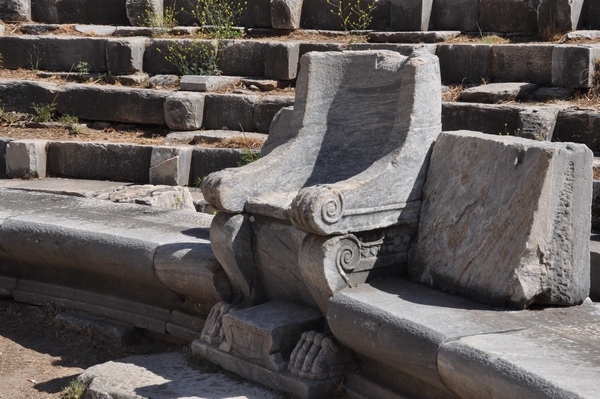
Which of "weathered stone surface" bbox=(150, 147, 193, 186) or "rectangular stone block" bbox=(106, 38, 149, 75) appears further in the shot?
"rectangular stone block" bbox=(106, 38, 149, 75)

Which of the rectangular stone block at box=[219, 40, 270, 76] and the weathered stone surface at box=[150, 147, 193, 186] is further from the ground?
the rectangular stone block at box=[219, 40, 270, 76]

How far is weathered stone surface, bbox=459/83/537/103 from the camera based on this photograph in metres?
8.08

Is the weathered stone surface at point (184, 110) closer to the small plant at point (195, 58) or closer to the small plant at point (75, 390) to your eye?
the small plant at point (195, 58)

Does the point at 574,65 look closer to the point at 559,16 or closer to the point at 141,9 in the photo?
the point at 559,16

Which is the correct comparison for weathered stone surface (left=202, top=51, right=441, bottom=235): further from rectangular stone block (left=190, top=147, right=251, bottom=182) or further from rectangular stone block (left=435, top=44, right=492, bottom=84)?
rectangular stone block (left=435, top=44, right=492, bottom=84)

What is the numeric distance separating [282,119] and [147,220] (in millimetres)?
1262

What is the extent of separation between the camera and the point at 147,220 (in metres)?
6.04

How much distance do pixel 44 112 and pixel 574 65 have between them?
561 cm

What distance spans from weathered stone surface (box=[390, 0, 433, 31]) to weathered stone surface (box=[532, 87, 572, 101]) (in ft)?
6.50

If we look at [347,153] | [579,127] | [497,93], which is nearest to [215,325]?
[347,153]

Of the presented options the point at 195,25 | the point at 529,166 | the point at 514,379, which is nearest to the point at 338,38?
the point at 195,25

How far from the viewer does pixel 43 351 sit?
5531 millimetres

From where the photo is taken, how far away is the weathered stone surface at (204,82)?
9797 mm

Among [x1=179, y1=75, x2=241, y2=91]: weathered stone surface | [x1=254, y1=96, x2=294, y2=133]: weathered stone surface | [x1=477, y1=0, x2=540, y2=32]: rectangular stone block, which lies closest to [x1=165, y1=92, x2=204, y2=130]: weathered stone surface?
[x1=179, y1=75, x2=241, y2=91]: weathered stone surface
